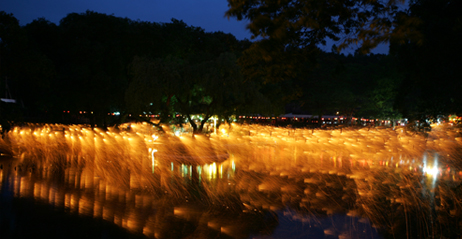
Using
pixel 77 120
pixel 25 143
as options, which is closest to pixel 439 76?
pixel 25 143

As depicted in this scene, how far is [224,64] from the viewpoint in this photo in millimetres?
20188

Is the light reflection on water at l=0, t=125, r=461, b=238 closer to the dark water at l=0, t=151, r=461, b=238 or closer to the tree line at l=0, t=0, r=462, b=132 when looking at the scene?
the dark water at l=0, t=151, r=461, b=238

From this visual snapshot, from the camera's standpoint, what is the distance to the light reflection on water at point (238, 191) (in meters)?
7.11

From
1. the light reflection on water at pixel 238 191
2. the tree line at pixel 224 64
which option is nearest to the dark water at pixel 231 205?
the light reflection on water at pixel 238 191

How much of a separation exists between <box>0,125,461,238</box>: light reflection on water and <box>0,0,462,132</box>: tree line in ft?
8.51

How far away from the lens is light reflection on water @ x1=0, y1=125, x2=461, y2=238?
7109 mm

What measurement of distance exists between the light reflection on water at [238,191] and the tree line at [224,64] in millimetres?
Answer: 2593

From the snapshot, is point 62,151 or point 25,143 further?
point 25,143

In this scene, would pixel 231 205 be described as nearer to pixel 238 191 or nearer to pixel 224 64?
pixel 238 191

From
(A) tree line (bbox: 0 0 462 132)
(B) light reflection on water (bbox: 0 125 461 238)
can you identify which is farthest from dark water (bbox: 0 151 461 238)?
(A) tree line (bbox: 0 0 462 132)

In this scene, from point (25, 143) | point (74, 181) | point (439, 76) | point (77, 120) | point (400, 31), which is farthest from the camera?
point (77, 120)

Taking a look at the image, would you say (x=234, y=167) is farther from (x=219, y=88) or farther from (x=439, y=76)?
(x=439, y=76)

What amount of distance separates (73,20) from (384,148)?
2700 centimetres

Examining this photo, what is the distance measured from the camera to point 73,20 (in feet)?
107
